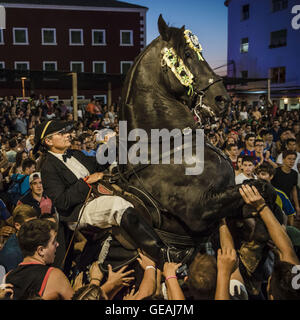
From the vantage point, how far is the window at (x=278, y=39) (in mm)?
30947

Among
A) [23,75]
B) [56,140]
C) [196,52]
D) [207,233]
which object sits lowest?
[207,233]

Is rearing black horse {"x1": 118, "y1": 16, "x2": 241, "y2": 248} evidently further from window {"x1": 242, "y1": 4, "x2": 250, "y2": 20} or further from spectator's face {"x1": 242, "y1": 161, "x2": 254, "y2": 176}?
window {"x1": 242, "y1": 4, "x2": 250, "y2": 20}

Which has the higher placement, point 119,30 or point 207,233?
point 119,30

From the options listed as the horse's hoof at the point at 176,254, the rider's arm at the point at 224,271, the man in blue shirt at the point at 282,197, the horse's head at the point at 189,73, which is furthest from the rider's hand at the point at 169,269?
the man in blue shirt at the point at 282,197

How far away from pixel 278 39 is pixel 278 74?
3.12 metres

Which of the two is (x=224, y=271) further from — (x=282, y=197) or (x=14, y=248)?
(x=282, y=197)

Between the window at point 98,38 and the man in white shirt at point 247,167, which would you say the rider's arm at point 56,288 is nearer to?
the man in white shirt at point 247,167

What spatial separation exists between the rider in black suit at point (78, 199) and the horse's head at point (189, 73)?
37.1 inches

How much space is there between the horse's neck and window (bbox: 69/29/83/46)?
32.7 meters

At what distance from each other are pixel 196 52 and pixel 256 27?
110ft

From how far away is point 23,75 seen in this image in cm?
1644

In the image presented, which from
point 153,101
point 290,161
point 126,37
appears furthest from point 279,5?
point 153,101

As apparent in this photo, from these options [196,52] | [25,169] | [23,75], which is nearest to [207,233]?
[196,52]

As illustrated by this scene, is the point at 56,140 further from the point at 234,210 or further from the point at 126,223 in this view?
the point at 234,210
